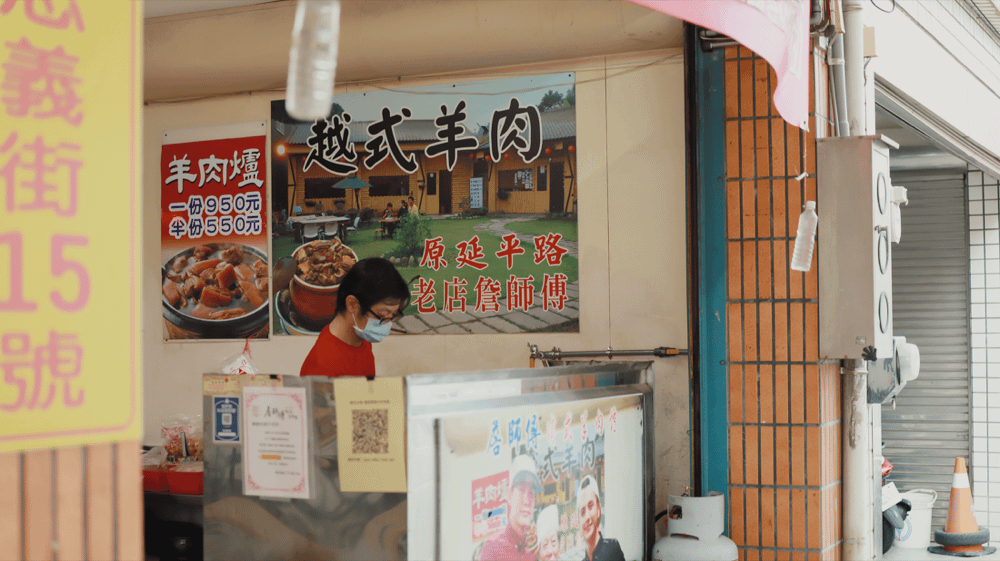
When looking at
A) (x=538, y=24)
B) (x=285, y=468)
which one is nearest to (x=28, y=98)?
(x=285, y=468)

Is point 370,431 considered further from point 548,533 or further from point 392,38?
point 392,38

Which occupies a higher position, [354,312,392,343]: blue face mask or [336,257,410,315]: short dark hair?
[336,257,410,315]: short dark hair

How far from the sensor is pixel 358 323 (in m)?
4.15

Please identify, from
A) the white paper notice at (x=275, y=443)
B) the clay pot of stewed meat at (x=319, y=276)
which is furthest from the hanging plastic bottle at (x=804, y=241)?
the clay pot of stewed meat at (x=319, y=276)

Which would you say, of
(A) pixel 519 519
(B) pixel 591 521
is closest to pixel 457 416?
(A) pixel 519 519

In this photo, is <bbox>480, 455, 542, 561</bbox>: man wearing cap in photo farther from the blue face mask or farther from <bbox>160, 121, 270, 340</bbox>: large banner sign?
<bbox>160, 121, 270, 340</bbox>: large banner sign

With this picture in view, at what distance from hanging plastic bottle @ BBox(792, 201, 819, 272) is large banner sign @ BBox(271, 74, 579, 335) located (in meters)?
1.33

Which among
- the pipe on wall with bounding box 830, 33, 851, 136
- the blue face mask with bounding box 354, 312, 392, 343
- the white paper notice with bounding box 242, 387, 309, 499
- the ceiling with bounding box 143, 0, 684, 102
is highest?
the ceiling with bounding box 143, 0, 684, 102

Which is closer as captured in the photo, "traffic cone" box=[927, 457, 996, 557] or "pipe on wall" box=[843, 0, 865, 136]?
"pipe on wall" box=[843, 0, 865, 136]

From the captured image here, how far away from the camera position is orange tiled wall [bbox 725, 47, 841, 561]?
13.9ft

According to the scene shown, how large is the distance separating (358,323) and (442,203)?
4.09 feet

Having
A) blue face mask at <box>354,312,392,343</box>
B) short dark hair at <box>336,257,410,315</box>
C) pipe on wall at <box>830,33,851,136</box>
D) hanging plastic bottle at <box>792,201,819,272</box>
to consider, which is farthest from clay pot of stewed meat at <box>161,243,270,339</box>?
pipe on wall at <box>830,33,851,136</box>

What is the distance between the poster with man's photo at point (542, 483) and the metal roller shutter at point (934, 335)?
5413 millimetres

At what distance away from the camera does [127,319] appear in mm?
1594
